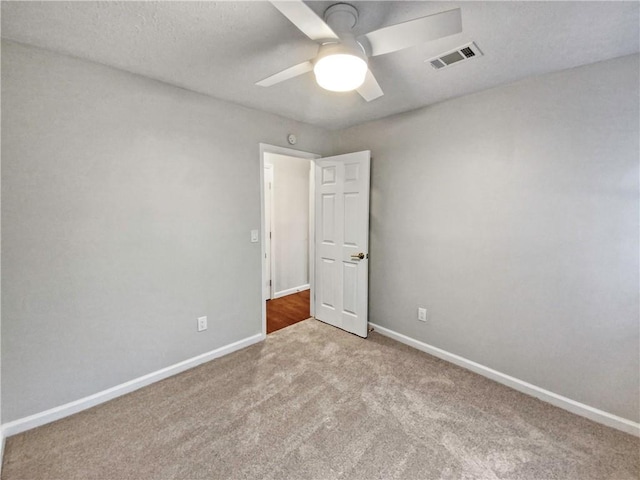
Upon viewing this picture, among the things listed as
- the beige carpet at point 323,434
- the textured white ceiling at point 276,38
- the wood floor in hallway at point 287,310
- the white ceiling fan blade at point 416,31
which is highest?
the textured white ceiling at point 276,38

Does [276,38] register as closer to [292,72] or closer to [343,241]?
[292,72]

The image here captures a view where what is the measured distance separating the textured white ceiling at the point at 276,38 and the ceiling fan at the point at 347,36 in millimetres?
122

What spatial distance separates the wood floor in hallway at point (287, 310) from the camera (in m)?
3.47

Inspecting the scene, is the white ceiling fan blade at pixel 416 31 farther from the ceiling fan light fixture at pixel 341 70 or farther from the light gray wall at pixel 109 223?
the light gray wall at pixel 109 223

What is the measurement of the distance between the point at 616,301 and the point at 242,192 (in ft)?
9.65

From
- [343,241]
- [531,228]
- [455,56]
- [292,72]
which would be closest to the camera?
[292,72]

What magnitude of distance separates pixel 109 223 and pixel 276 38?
1.67 meters

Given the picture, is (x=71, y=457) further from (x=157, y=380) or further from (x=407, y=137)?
(x=407, y=137)

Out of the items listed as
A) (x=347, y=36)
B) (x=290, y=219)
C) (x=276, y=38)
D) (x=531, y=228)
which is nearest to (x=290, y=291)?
(x=290, y=219)

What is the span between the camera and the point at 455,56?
5.82ft

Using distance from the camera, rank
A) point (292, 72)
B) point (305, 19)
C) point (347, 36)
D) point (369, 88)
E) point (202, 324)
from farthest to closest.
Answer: point (202, 324), point (369, 88), point (292, 72), point (347, 36), point (305, 19)

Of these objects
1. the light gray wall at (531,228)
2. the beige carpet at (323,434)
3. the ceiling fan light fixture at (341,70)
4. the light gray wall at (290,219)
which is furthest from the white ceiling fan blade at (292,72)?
the light gray wall at (290,219)

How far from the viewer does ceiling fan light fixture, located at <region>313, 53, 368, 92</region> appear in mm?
1290

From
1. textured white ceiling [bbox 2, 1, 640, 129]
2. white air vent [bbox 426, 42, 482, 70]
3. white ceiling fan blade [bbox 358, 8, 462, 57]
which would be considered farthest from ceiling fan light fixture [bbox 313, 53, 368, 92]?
white air vent [bbox 426, 42, 482, 70]
